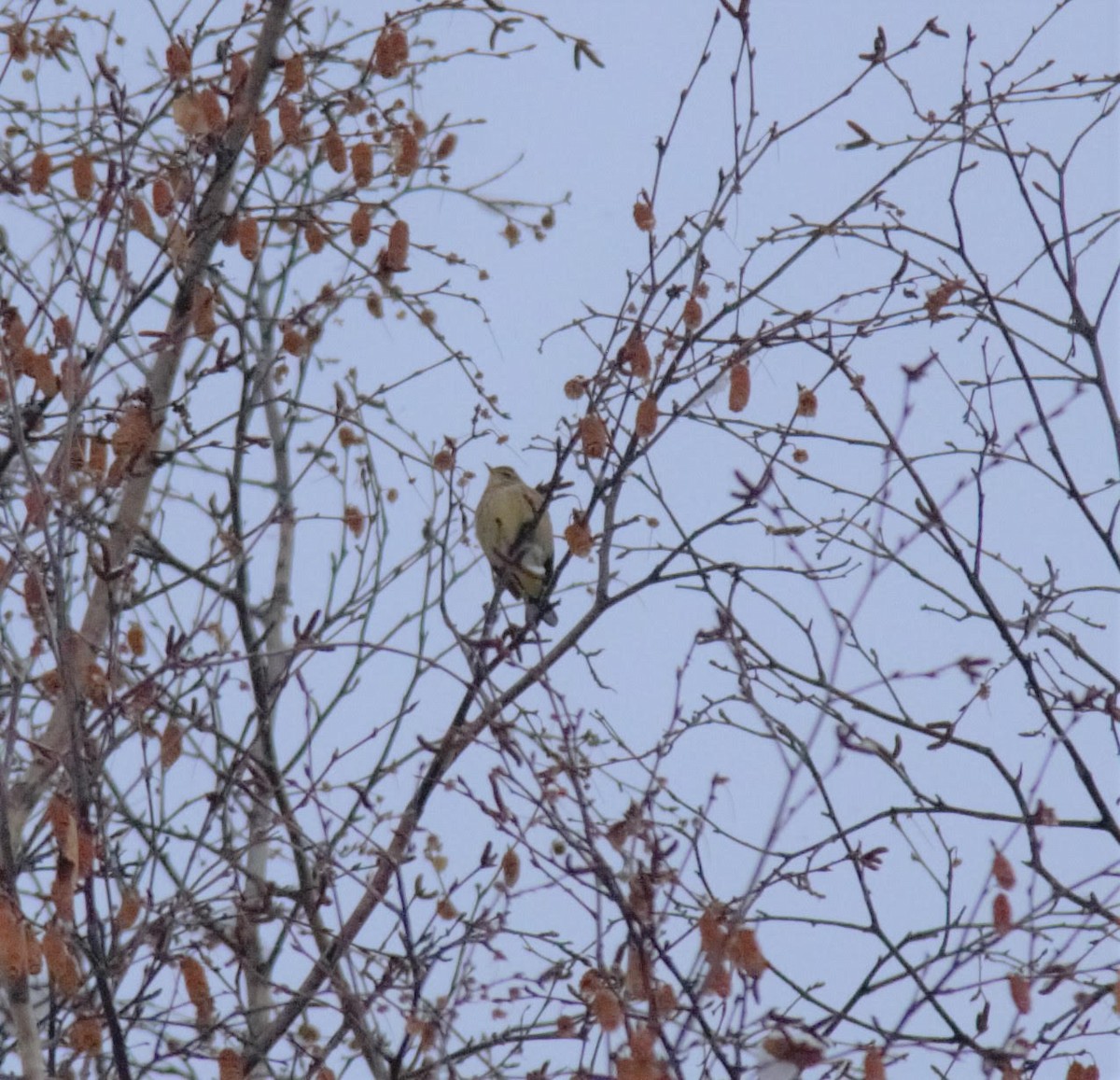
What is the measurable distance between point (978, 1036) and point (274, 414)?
461 centimetres

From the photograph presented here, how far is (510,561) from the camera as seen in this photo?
11.4 feet

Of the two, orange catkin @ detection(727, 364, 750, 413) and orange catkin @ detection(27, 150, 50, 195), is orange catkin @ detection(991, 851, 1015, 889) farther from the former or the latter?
orange catkin @ detection(27, 150, 50, 195)

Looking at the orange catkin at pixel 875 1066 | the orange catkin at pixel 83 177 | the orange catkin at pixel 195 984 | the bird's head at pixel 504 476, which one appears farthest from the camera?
the bird's head at pixel 504 476

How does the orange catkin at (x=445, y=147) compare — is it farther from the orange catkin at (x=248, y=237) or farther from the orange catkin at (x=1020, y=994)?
the orange catkin at (x=1020, y=994)

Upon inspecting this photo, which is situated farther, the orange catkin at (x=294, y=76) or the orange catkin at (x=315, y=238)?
the orange catkin at (x=315, y=238)

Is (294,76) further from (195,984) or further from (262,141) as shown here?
(195,984)

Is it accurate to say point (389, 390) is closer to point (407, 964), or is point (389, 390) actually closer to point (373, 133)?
point (373, 133)

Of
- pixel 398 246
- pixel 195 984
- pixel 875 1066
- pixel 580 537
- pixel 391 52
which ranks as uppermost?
pixel 391 52

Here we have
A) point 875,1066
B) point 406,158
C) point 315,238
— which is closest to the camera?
point 875,1066

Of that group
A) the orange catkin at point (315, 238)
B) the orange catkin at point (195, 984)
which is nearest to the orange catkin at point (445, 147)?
the orange catkin at point (315, 238)

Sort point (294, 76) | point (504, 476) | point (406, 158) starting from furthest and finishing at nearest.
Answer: point (504, 476), point (406, 158), point (294, 76)

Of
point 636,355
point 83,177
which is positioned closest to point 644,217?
point 636,355

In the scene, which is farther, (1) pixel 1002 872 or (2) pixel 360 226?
(2) pixel 360 226

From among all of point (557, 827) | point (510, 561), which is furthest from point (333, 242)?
point (557, 827)
